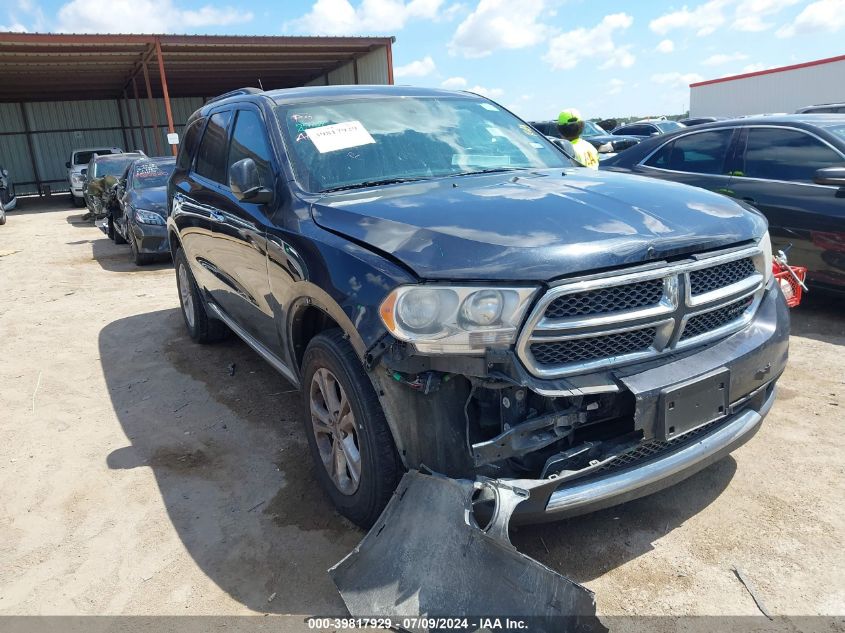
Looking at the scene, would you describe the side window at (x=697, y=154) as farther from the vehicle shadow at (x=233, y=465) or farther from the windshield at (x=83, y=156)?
the windshield at (x=83, y=156)

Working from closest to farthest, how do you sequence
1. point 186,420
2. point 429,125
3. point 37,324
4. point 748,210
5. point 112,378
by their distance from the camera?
point 748,210 < point 429,125 < point 186,420 < point 112,378 < point 37,324

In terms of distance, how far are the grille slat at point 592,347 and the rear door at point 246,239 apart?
1.66m

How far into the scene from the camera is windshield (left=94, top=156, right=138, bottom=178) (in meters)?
16.8

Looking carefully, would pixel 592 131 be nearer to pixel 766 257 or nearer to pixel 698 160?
pixel 698 160

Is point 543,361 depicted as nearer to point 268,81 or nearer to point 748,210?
point 748,210

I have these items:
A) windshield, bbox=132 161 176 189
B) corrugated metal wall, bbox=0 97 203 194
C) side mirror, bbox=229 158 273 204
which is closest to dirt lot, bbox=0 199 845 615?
side mirror, bbox=229 158 273 204

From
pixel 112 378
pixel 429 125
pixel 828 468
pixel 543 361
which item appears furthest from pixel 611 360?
pixel 112 378

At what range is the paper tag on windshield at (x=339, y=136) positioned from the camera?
11.0ft

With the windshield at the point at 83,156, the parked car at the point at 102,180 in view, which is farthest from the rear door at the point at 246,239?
the windshield at the point at 83,156

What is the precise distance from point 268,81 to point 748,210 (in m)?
27.8

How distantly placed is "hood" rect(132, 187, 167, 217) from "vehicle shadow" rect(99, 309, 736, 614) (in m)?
5.47

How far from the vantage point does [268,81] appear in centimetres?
2783

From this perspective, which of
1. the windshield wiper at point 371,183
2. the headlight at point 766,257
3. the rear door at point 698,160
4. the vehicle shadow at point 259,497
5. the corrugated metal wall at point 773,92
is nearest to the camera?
the vehicle shadow at point 259,497

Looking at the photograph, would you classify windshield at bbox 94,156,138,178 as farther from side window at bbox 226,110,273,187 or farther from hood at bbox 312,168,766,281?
hood at bbox 312,168,766,281
